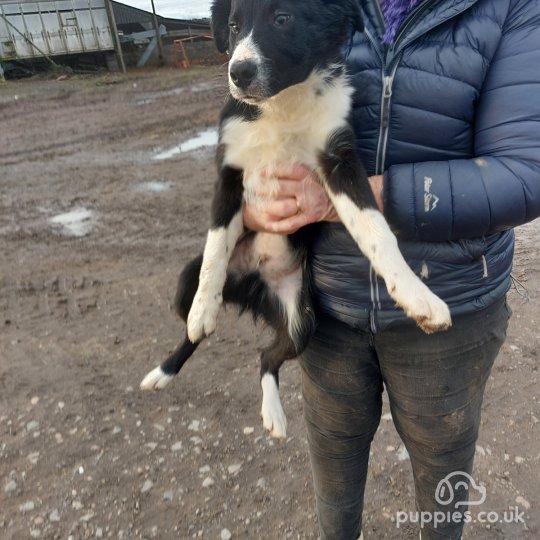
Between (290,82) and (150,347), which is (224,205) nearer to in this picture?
(290,82)

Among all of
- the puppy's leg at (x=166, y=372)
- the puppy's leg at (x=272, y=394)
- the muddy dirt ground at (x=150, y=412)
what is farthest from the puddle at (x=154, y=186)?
the puppy's leg at (x=272, y=394)

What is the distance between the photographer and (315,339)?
1811 mm

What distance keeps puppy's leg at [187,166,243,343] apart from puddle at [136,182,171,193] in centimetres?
405

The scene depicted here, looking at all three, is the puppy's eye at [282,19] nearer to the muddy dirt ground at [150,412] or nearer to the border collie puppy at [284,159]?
the border collie puppy at [284,159]

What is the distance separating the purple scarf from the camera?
1430mm

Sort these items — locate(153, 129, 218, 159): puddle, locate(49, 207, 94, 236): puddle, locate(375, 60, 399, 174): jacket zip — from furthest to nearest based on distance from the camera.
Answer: locate(153, 129, 218, 159): puddle < locate(49, 207, 94, 236): puddle < locate(375, 60, 399, 174): jacket zip

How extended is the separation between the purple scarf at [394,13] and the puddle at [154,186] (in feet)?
15.2

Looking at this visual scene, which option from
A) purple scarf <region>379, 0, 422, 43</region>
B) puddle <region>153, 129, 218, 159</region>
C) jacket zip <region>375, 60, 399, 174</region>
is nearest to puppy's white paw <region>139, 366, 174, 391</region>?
jacket zip <region>375, 60, 399, 174</region>

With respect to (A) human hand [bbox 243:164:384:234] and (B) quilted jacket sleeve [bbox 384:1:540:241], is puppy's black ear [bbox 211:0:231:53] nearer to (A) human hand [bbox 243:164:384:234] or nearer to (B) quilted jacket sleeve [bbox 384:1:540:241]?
(A) human hand [bbox 243:164:384:234]

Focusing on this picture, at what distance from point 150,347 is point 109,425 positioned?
65 cm

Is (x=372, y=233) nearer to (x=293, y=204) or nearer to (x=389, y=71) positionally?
(x=293, y=204)

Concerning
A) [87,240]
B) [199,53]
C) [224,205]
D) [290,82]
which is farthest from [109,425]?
[199,53]

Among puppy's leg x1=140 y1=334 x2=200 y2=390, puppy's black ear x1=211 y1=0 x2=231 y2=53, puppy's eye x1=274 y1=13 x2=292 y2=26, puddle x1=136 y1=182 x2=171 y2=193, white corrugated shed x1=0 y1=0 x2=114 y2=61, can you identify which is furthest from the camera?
Answer: white corrugated shed x1=0 y1=0 x2=114 y2=61

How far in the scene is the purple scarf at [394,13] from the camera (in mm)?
1430
